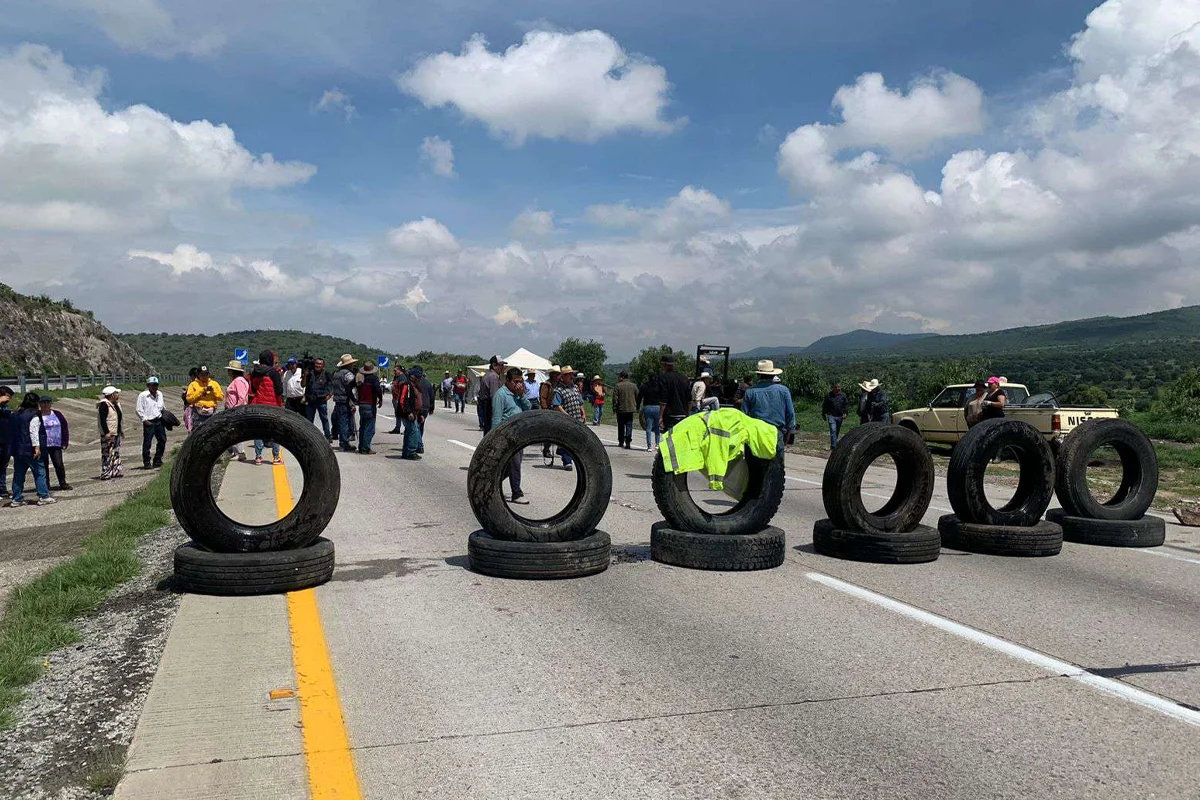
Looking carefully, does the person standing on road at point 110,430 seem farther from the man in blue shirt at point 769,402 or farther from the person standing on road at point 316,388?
the man in blue shirt at point 769,402

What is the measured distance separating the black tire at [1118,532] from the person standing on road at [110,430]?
13.3 metres

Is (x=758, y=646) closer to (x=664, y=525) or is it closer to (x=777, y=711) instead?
(x=777, y=711)

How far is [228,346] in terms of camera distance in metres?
149

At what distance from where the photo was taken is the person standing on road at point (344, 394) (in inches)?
693

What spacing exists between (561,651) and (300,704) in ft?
5.12

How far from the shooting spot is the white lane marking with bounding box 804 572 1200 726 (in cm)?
456

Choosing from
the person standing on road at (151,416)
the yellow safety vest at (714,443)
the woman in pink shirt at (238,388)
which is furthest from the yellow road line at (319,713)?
the person standing on road at (151,416)

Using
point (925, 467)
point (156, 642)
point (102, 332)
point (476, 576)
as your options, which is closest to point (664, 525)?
point (476, 576)

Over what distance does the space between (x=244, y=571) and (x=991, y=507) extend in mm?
6922

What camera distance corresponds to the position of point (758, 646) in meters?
5.52

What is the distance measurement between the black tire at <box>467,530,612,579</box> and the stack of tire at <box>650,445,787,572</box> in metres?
0.82

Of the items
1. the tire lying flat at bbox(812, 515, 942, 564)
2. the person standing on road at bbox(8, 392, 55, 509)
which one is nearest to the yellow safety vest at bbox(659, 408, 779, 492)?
the tire lying flat at bbox(812, 515, 942, 564)

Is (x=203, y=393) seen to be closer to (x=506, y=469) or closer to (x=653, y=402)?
(x=653, y=402)

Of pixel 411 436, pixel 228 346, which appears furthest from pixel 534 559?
pixel 228 346
